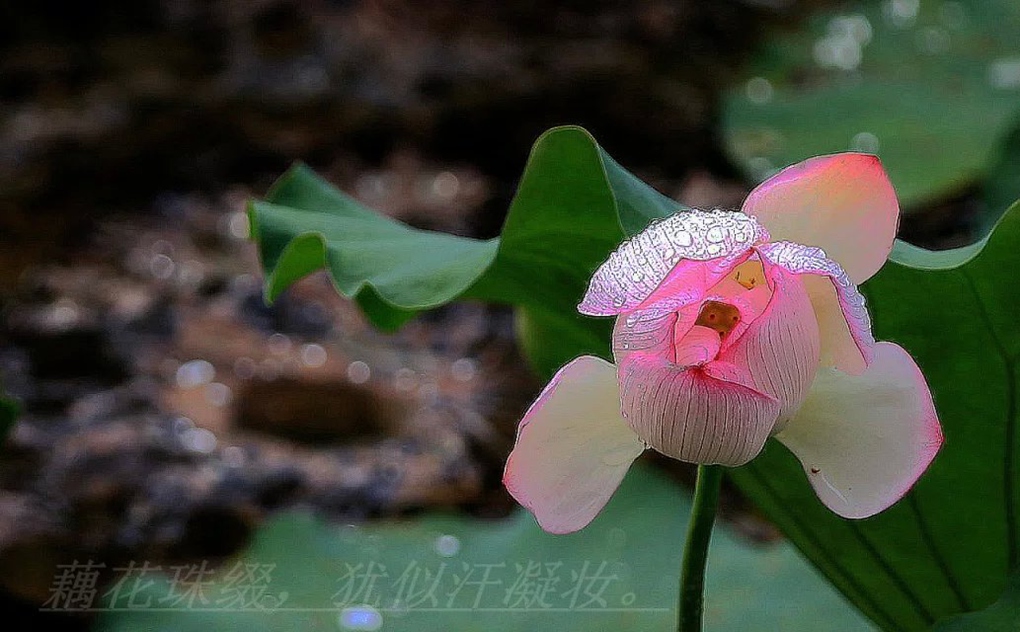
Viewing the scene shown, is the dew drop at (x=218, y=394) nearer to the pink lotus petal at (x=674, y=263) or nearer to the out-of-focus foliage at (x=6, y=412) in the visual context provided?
the out-of-focus foliage at (x=6, y=412)

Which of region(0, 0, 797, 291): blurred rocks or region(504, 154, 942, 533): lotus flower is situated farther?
region(0, 0, 797, 291): blurred rocks

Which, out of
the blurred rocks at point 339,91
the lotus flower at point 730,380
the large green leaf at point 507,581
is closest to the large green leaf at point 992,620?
the lotus flower at point 730,380

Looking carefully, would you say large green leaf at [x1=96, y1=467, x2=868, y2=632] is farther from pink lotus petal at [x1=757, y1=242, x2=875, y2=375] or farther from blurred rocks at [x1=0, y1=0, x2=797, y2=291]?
blurred rocks at [x1=0, y1=0, x2=797, y2=291]

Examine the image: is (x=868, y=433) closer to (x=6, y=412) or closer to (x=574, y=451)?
(x=574, y=451)

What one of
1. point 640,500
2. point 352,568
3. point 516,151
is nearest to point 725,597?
point 640,500

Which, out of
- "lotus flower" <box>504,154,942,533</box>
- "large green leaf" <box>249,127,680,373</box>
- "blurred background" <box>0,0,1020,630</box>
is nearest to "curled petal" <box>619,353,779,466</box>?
"lotus flower" <box>504,154,942,533</box>

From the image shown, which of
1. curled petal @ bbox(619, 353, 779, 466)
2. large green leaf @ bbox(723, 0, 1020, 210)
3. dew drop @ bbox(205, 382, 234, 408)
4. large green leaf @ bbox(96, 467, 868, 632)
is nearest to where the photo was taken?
curled petal @ bbox(619, 353, 779, 466)
